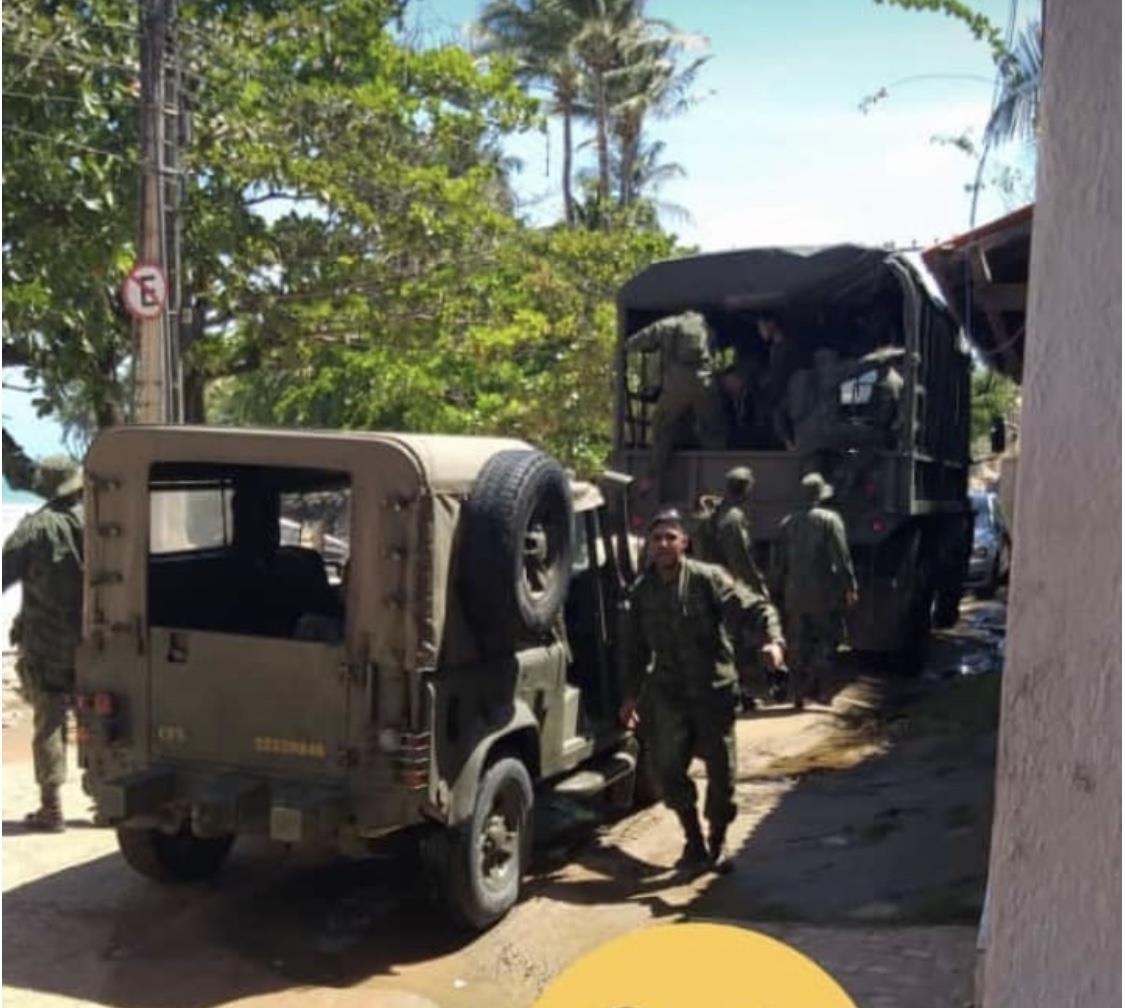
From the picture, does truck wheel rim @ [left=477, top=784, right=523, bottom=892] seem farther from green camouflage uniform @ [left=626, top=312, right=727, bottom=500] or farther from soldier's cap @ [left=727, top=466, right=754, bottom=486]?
green camouflage uniform @ [left=626, top=312, right=727, bottom=500]

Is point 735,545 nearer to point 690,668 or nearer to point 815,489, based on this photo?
point 815,489

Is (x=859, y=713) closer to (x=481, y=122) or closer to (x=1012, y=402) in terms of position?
(x=481, y=122)

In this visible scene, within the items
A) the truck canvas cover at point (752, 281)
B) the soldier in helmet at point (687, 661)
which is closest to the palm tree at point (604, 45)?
the truck canvas cover at point (752, 281)

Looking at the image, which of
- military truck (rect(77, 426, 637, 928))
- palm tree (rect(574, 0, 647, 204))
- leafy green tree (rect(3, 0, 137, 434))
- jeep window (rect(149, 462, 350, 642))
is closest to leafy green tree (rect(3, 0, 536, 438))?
leafy green tree (rect(3, 0, 137, 434))

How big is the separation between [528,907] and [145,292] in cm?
602

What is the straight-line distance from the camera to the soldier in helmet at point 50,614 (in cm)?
708

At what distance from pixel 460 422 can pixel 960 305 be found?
750 cm

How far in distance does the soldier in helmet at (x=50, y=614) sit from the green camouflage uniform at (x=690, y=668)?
2778 millimetres

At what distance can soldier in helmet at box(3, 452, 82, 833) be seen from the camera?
23.2 feet

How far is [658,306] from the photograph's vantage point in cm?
1112

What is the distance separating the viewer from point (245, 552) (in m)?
6.75

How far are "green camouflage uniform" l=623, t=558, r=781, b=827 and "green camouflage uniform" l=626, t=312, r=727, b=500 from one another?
443 centimetres

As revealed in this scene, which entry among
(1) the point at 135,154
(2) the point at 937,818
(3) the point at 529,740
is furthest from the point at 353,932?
(1) the point at 135,154

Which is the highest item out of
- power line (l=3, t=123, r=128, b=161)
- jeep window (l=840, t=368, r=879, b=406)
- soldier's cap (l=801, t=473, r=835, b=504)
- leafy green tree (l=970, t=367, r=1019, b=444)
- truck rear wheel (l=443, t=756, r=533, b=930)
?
power line (l=3, t=123, r=128, b=161)
